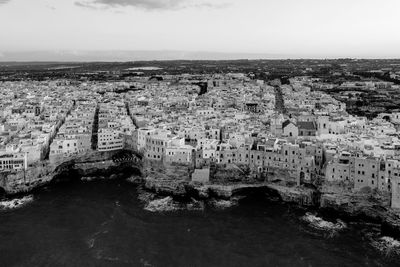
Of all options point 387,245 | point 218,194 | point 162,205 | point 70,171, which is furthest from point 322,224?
point 70,171

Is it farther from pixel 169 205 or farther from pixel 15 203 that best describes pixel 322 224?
pixel 15 203

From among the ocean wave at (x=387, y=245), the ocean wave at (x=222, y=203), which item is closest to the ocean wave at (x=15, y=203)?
the ocean wave at (x=222, y=203)

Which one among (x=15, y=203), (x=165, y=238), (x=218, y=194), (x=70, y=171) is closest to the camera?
(x=165, y=238)

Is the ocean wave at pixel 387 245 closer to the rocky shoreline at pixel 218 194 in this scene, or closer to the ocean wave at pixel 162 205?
the rocky shoreline at pixel 218 194

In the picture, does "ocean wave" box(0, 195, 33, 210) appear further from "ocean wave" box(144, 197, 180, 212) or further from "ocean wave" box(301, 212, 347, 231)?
"ocean wave" box(301, 212, 347, 231)

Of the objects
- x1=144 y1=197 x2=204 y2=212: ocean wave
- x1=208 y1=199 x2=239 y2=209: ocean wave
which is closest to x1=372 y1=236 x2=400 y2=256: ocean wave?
x1=208 y1=199 x2=239 y2=209: ocean wave
